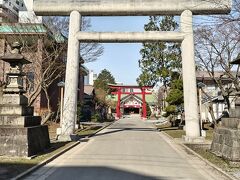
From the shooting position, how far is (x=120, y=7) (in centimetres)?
2023

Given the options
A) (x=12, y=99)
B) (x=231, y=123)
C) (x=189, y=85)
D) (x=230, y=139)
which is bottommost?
(x=230, y=139)

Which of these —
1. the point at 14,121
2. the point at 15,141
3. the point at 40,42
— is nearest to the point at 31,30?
the point at 40,42

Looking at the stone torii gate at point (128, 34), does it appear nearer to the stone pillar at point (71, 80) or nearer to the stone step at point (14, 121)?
the stone pillar at point (71, 80)

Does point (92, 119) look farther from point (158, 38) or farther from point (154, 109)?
point (154, 109)

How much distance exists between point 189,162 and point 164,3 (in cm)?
1080

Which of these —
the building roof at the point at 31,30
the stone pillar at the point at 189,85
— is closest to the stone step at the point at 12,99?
the stone pillar at the point at 189,85

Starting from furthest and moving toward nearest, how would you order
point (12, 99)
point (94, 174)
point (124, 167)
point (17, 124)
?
point (12, 99) → point (17, 124) → point (124, 167) → point (94, 174)

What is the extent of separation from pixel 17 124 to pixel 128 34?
10108mm

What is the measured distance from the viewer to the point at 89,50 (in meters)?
29.0

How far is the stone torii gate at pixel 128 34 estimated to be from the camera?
65.7 feet

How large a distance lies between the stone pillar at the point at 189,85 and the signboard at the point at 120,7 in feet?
1.92

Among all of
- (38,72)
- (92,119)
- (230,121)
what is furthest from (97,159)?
(92,119)

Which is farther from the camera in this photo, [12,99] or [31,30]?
[31,30]

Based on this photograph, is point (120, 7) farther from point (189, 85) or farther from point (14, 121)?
point (14, 121)
